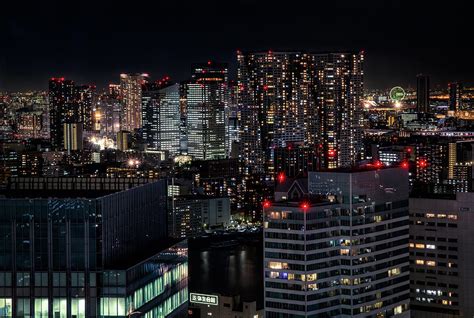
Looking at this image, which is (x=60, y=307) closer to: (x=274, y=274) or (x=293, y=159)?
(x=274, y=274)

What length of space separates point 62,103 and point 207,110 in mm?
9858

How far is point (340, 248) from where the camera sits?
53.8ft

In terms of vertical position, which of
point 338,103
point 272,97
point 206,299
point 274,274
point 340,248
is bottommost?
point 206,299

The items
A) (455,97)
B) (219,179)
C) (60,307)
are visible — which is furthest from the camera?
(455,97)

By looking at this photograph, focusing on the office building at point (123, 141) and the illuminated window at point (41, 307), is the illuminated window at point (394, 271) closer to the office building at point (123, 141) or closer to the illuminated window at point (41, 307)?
the illuminated window at point (41, 307)

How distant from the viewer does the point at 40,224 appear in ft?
34.5

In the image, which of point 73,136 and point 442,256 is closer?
point 442,256

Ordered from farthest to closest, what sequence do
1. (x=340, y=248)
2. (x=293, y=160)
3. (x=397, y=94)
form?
(x=397, y=94)
(x=293, y=160)
(x=340, y=248)

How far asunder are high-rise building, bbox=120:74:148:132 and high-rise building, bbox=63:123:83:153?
7.53 metres

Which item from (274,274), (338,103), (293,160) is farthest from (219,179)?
(274,274)

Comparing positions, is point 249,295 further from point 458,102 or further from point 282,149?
point 458,102

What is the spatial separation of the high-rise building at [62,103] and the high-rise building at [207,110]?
780 centimetres

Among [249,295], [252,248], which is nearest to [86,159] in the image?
[252,248]

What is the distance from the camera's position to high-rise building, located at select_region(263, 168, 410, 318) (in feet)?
51.9
